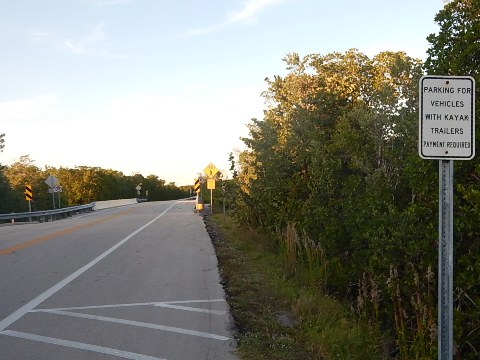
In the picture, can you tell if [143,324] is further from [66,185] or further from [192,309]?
[66,185]

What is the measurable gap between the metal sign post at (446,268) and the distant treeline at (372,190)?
2.03 meters

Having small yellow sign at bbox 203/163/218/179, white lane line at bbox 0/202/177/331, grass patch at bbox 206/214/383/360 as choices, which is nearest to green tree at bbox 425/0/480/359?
grass patch at bbox 206/214/383/360

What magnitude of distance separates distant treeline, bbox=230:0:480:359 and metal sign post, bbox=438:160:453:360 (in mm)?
2032

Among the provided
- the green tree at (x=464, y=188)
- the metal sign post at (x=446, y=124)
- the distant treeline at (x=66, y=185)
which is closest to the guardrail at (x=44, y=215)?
the distant treeline at (x=66, y=185)

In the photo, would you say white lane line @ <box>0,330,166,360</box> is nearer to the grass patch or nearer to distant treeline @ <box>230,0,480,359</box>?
the grass patch

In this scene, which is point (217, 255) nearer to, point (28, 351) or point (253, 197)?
point (253, 197)

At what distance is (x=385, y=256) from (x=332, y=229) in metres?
3.14

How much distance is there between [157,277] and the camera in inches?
404

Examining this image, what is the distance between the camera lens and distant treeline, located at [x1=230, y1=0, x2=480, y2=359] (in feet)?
20.4

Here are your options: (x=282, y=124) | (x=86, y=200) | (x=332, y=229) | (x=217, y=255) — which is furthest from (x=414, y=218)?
(x=86, y=200)

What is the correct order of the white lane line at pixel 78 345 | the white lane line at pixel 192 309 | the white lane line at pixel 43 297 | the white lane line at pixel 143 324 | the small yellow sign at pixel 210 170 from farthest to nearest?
the small yellow sign at pixel 210 170 → the white lane line at pixel 192 309 → the white lane line at pixel 43 297 → the white lane line at pixel 143 324 → the white lane line at pixel 78 345

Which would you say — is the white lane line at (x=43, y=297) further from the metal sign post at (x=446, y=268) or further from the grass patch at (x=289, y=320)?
the metal sign post at (x=446, y=268)

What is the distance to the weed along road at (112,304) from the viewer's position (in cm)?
581

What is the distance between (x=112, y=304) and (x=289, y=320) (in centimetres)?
275
